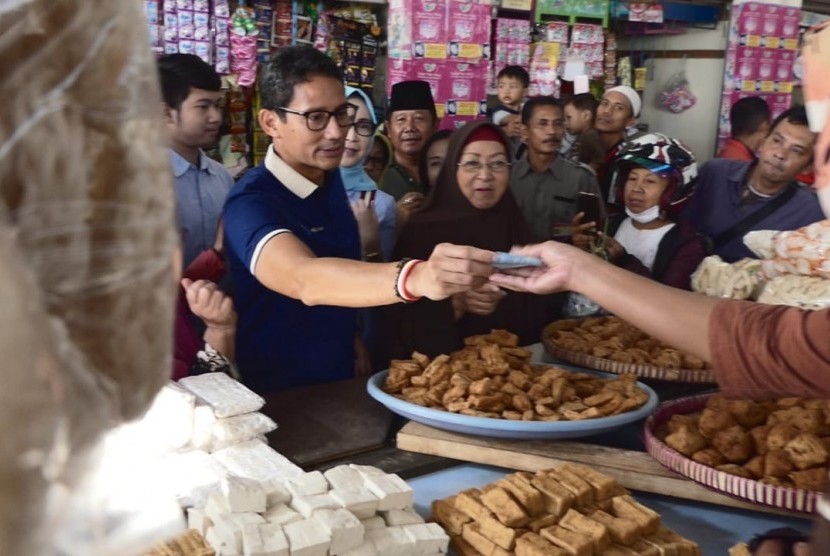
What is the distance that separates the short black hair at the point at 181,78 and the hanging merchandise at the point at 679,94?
530cm

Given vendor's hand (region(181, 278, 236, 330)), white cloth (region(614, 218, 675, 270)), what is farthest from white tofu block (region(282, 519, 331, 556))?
white cloth (region(614, 218, 675, 270))

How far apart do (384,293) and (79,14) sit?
4.35 ft

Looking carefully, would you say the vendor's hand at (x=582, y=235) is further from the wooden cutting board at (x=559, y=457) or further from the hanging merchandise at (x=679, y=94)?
the hanging merchandise at (x=679, y=94)

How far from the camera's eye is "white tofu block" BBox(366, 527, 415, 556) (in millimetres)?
1211

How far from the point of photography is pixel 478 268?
1698 mm

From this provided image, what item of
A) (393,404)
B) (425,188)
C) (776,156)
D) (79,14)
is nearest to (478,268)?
(393,404)

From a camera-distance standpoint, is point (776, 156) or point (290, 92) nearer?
point (290, 92)

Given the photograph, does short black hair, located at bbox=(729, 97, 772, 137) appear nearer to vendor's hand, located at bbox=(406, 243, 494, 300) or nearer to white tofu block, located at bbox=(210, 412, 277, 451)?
vendor's hand, located at bbox=(406, 243, 494, 300)

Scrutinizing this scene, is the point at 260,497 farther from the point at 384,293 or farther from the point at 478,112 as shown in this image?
the point at 478,112

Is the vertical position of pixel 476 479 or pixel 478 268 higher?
pixel 478 268

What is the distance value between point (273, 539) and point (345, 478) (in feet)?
0.68

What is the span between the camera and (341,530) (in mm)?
1181

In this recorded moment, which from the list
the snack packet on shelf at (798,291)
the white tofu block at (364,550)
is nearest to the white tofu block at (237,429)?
the white tofu block at (364,550)

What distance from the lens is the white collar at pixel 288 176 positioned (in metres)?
2.13
